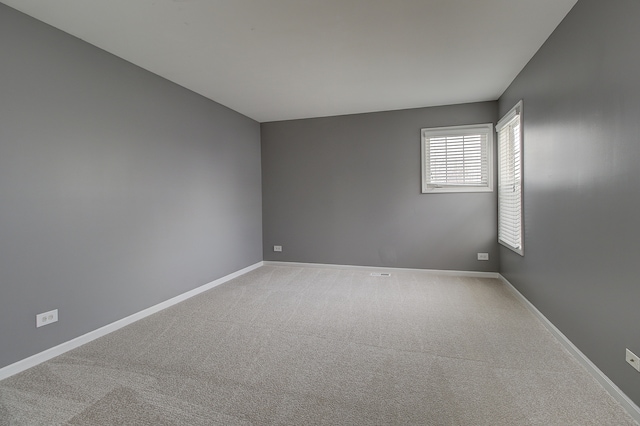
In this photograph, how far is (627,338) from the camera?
1691 mm

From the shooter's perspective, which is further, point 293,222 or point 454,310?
point 293,222

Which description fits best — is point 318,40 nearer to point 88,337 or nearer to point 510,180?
point 510,180

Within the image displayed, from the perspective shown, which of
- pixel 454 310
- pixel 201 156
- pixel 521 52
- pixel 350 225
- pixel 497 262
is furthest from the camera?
pixel 350 225

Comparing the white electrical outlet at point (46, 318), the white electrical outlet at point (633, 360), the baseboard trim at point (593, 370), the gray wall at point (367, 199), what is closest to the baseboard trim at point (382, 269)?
the gray wall at point (367, 199)

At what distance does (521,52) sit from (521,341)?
2.71 m

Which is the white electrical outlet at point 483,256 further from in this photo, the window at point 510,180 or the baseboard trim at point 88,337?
the baseboard trim at point 88,337

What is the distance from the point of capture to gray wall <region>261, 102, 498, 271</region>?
4598 mm

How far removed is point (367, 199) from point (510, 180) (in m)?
2.03

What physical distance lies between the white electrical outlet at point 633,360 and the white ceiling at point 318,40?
2357mm

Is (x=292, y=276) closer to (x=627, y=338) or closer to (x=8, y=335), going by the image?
(x=8, y=335)

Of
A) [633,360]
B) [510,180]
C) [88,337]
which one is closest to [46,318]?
[88,337]

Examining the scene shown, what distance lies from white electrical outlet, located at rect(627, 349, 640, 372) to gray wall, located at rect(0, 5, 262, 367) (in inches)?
153

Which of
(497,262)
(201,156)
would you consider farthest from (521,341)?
(201,156)

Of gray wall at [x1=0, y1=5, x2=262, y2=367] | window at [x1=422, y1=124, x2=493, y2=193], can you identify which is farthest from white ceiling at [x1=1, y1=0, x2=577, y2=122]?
window at [x1=422, y1=124, x2=493, y2=193]
